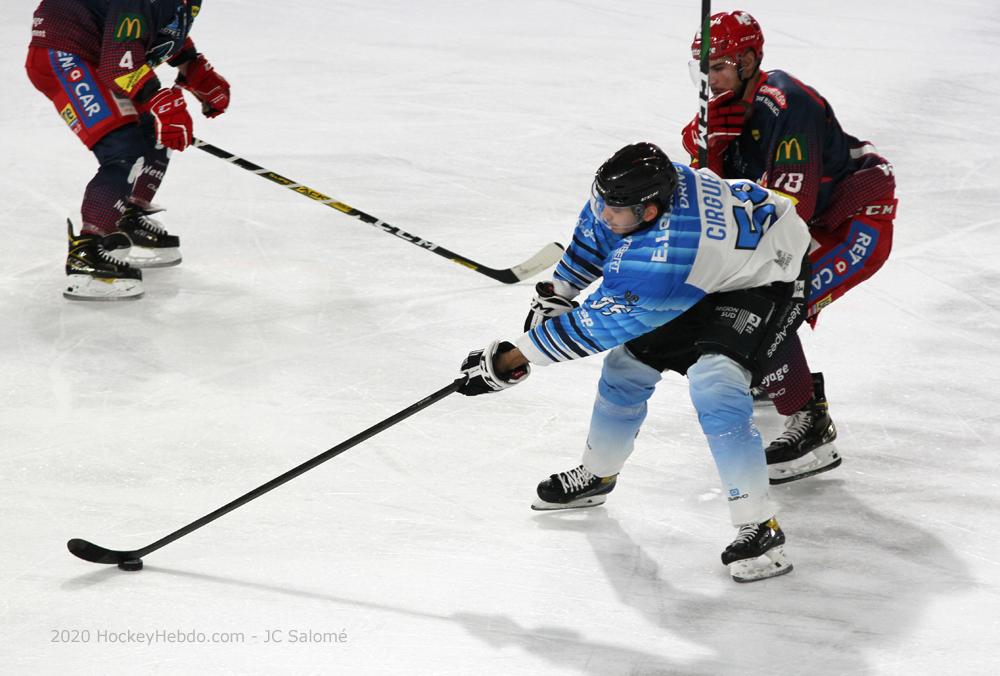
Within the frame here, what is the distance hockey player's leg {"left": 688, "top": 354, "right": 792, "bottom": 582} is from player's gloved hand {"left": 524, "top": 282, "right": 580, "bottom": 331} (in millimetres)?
435

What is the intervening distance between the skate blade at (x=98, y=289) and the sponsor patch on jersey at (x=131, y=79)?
0.67m

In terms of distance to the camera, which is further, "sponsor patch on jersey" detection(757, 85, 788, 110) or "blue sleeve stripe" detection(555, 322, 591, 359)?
"sponsor patch on jersey" detection(757, 85, 788, 110)

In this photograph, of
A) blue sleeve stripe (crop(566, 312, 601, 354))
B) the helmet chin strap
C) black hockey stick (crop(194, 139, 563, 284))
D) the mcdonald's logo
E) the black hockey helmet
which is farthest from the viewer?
black hockey stick (crop(194, 139, 563, 284))

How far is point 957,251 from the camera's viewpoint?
475cm

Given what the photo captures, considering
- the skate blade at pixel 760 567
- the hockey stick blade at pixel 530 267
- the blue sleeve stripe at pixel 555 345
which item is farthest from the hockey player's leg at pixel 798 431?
the hockey stick blade at pixel 530 267

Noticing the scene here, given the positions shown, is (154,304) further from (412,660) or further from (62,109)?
(412,660)

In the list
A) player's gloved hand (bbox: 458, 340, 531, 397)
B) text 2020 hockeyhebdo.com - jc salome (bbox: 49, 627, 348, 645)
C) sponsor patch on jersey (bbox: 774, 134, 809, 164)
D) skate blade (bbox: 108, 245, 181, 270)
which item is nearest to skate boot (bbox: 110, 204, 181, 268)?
skate blade (bbox: 108, 245, 181, 270)

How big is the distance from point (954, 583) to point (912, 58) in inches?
219

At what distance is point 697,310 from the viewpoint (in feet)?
9.17

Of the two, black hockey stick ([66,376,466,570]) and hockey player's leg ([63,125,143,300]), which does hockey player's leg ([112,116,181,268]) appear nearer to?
hockey player's leg ([63,125,143,300])

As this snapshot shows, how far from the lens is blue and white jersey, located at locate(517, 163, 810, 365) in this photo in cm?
256

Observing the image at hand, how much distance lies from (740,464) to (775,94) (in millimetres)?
1065

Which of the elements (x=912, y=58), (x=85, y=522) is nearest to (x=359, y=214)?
(x=85, y=522)

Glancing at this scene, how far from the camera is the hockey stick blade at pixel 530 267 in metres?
4.45
